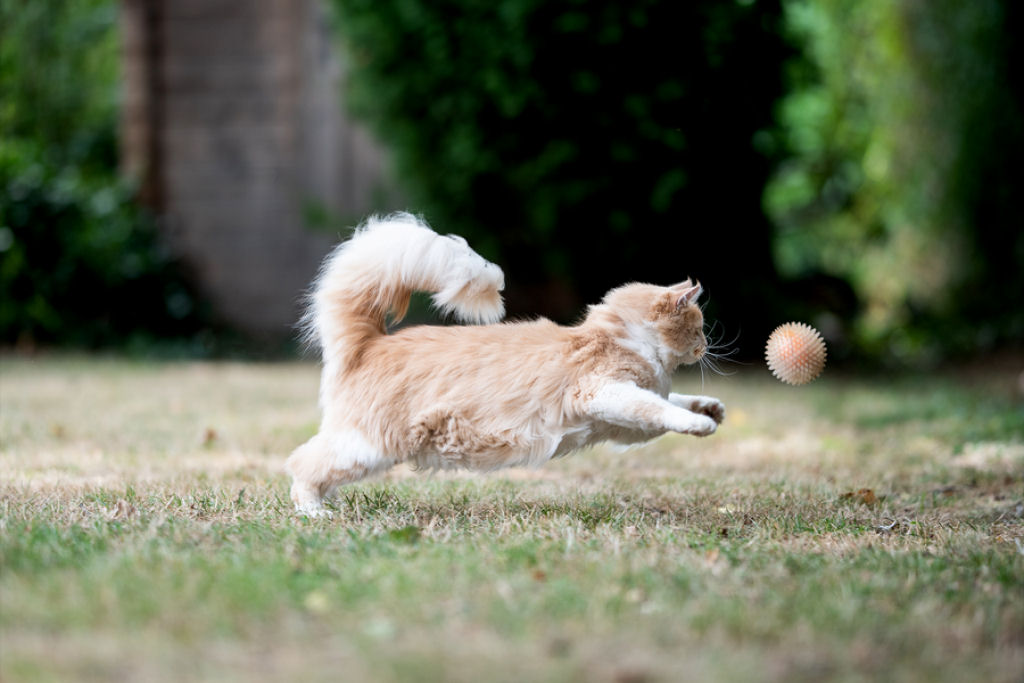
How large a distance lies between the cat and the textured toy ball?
15.3 inches

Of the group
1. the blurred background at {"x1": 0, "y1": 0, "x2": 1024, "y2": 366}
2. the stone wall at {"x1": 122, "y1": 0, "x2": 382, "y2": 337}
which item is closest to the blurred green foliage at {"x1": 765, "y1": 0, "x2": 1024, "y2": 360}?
the blurred background at {"x1": 0, "y1": 0, "x2": 1024, "y2": 366}

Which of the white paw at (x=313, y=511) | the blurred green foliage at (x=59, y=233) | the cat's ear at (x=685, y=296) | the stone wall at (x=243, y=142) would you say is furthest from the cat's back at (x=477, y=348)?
the stone wall at (x=243, y=142)

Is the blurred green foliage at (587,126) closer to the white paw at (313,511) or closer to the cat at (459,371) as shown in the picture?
the cat at (459,371)

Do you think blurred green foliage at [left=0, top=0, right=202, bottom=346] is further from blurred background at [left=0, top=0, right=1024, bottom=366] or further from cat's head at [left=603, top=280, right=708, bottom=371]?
cat's head at [left=603, top=280, right=708, bottom=371]

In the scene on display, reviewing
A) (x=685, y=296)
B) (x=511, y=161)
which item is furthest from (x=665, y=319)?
(x=511, y=161)

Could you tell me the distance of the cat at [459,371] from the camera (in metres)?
3.02

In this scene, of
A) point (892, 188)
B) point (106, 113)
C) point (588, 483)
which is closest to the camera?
point (588, 483)

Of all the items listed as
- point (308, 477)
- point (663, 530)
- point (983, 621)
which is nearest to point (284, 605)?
point (308, 477)

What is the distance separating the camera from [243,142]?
9.49 metres

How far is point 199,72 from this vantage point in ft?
31.1

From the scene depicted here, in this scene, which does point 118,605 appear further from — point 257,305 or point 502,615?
point 257,305

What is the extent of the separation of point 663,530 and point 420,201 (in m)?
5.53

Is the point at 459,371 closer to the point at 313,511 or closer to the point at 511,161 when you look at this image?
the point at 313,511

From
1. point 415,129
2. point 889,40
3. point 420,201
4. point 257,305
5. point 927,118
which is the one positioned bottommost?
point 257,305
